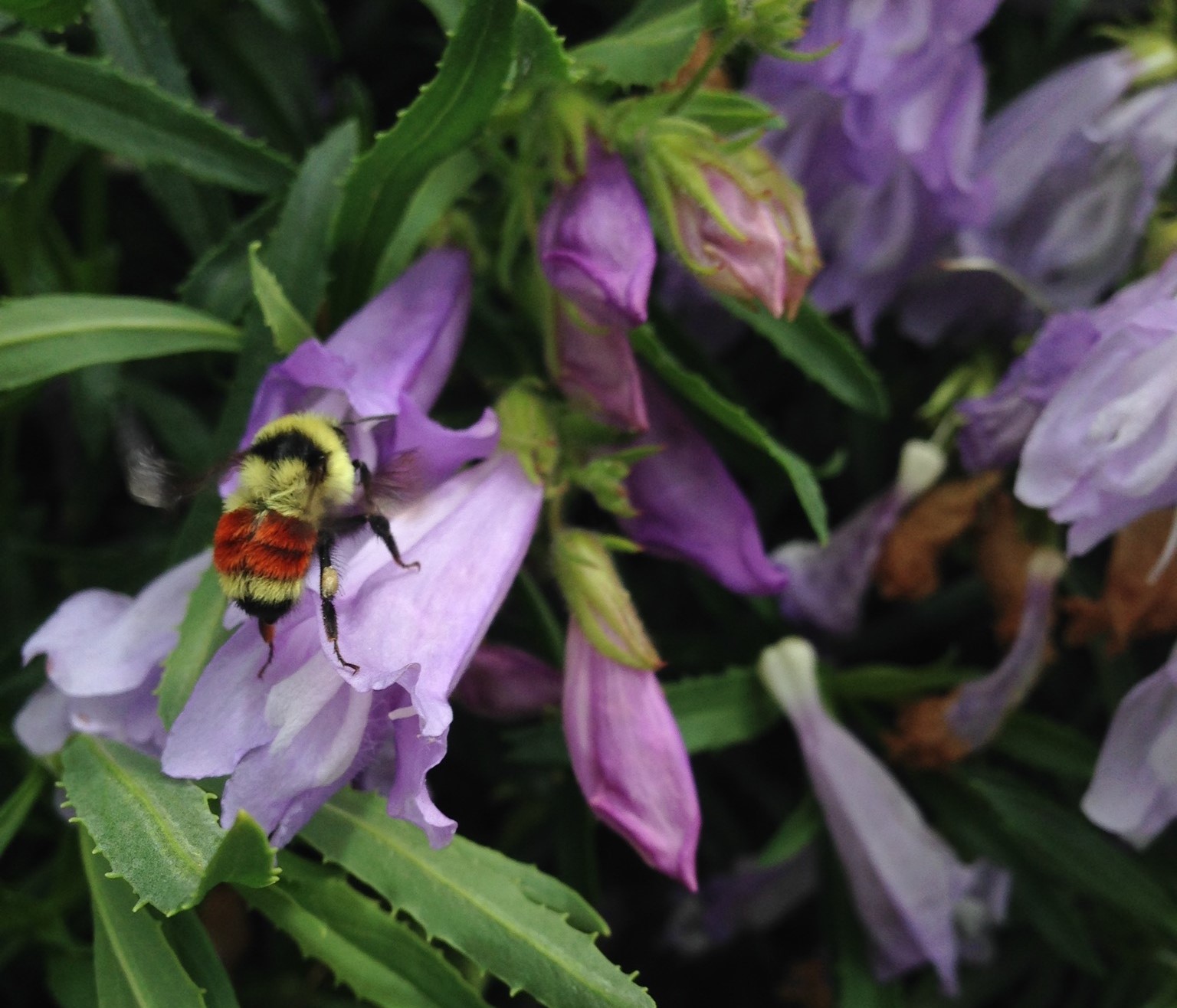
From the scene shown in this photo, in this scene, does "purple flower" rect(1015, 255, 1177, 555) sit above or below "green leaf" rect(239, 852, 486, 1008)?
above

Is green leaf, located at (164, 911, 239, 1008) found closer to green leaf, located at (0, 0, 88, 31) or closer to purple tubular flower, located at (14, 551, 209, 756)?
purple tubular flower, located at (14, 551, 209, 756)

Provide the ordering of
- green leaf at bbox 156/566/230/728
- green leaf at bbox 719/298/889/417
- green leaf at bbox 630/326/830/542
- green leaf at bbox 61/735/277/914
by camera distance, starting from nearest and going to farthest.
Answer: green leaf at bbox 61/735/277/914, green leaf at bbox 156/566/230/728, green leaf at bbox 630/326/830/542, green leaf at bbox 719/298/889/417

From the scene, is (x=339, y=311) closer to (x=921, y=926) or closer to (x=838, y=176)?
(x=838, y=176)

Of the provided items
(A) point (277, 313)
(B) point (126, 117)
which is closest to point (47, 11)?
(B) point (126, 117)

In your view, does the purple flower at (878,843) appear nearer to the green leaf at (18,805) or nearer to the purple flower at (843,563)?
the purple flower at (843,563)

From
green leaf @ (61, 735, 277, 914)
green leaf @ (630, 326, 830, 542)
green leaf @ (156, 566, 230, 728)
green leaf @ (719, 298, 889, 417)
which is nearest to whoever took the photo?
green leaf @ (61, 735, 277, 914)

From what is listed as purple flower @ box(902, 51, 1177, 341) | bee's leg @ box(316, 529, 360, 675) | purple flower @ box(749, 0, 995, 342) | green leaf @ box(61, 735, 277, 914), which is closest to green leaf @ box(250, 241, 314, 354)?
bee's leg @ box(316, 529, 360, 675)

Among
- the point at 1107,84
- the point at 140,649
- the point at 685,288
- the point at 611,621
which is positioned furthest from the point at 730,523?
the point at 1107,84

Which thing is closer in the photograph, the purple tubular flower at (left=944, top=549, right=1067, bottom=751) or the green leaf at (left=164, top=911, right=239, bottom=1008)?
the green leaf at (left=164, top=911, right=239, bottom=1008)
